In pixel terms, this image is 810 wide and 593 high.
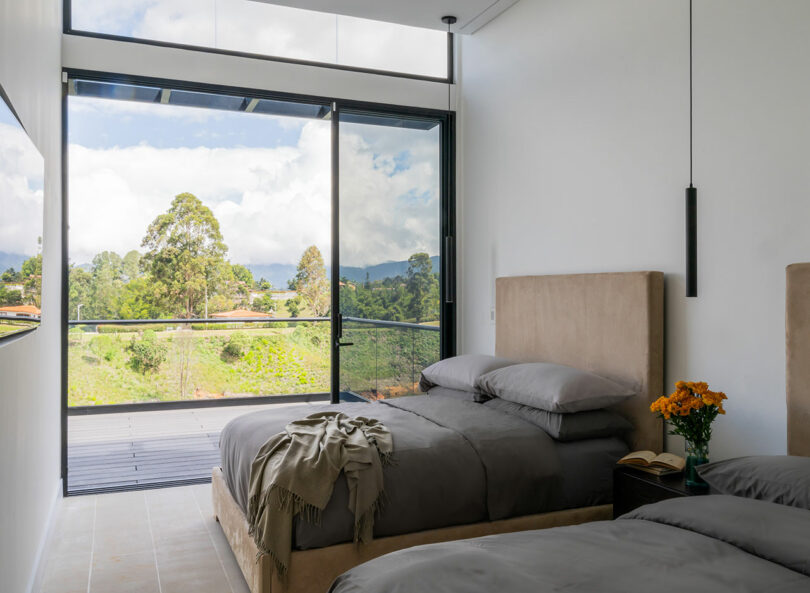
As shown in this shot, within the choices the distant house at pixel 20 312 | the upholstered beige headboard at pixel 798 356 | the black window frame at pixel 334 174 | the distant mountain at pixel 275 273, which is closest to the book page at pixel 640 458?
the upholstered beige headboard at pixel 798 356

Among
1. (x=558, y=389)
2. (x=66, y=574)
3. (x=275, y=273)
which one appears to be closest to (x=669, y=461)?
(x=558, y=389)

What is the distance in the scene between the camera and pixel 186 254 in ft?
30.6

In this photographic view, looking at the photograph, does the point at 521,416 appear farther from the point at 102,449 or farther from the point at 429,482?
the point at 102,449

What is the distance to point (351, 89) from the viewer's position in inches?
193

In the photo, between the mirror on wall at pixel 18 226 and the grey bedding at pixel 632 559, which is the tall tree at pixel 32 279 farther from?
the grey bedding at pixel 632 559

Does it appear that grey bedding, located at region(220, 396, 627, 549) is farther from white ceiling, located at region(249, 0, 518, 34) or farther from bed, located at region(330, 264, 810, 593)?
white ceiling, located at region(249, 0, 518, 34)

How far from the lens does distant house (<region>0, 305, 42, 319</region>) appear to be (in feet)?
6.01

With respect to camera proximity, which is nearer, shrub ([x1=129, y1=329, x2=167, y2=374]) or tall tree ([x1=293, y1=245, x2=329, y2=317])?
shrub ([x1=129, y1=329, x2=167, y2=374])

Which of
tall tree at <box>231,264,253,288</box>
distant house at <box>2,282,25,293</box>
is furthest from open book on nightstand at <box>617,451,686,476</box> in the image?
tall tree at <box>231,264,253,288</box>

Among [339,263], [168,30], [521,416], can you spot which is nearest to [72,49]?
[168,30]

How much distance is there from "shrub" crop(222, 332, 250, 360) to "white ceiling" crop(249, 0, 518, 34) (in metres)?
5.09

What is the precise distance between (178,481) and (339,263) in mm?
1869

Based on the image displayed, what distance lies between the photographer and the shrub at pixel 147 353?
26.7 ft

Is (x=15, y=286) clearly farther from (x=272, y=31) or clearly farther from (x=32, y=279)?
(x=272, y=31)
